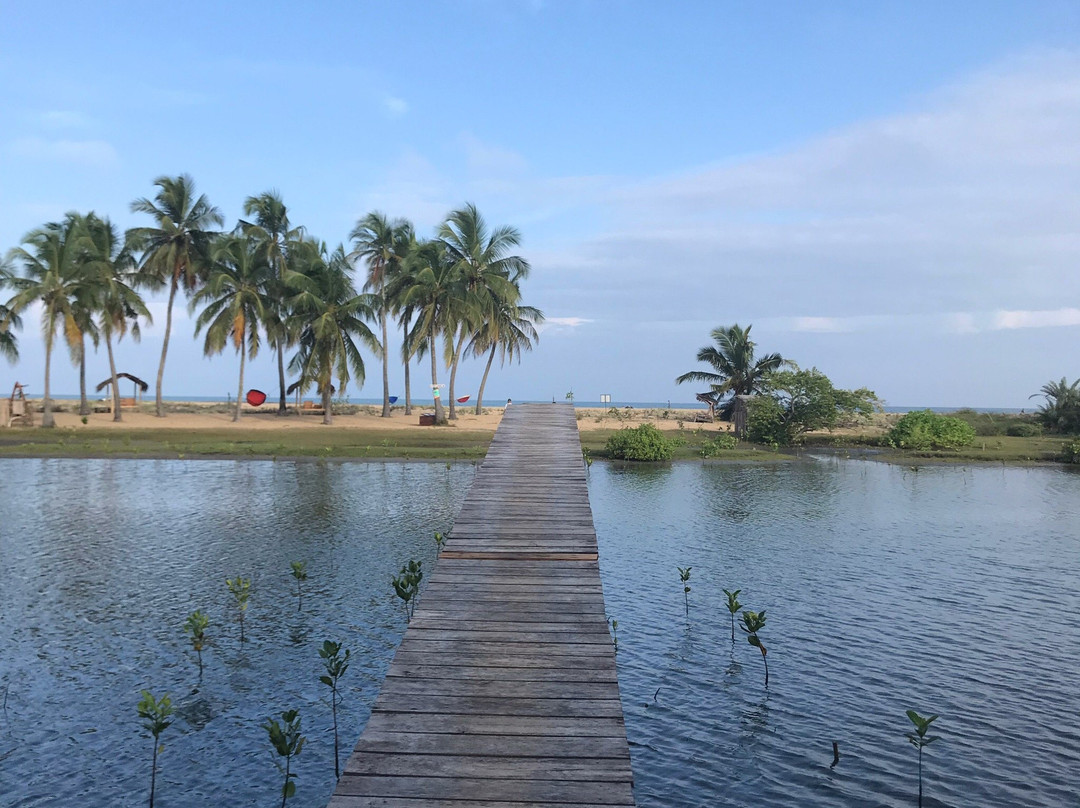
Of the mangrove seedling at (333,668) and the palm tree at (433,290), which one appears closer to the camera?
the mangrove seedling at (333,668)

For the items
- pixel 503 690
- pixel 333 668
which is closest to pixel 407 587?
pixel 333 668

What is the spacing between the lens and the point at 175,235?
46.5 meters

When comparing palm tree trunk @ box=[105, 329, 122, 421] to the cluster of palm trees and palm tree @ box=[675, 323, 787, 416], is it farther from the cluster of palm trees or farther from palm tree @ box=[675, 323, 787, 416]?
palm tree @ box=[675, 323, 787, 416]

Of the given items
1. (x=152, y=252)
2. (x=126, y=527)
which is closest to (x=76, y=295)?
(x=152, y=252)

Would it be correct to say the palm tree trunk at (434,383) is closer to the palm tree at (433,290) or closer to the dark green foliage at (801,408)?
the palm tree at (433,290)

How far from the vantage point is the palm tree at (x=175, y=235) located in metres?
46.2

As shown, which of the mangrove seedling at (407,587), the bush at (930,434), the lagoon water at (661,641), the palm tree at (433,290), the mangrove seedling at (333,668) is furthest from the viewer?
the palm tree at (433,290)

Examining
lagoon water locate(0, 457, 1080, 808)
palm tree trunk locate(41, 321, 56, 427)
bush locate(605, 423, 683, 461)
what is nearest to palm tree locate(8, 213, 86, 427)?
palm tree trunk locate(41, 321, 56, 427)

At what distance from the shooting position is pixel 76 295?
42719 mm

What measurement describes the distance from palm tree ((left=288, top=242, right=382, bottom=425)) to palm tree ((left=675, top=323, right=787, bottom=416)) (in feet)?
74.7

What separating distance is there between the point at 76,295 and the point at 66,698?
3889 cm

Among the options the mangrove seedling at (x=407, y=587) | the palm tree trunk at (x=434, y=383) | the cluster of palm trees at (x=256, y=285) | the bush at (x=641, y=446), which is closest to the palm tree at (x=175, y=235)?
the cluster of palm trees at (x=256, y=285)

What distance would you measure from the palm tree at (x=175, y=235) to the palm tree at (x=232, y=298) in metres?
1.45

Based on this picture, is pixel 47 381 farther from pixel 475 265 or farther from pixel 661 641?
pixel 661 641
